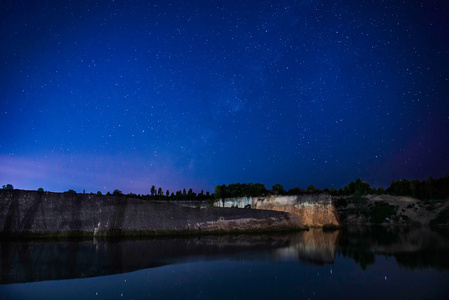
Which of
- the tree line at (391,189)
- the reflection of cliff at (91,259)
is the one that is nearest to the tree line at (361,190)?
the tree line at (391,189)

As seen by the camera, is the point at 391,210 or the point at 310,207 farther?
the point at 391,210

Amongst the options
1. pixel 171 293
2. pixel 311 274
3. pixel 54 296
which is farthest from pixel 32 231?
pixel 311 274

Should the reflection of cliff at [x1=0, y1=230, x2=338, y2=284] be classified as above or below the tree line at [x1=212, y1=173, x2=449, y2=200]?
below

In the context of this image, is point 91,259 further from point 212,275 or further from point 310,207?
point 310,207

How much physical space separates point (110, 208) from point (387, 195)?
85.3 metres

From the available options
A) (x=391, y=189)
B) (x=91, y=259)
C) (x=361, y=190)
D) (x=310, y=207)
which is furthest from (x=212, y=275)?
(x=391, y=189)

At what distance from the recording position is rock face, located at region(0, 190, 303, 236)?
22688 millimetres

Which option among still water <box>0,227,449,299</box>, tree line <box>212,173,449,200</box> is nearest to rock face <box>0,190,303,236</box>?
still water <box>0,227,449,299</box>

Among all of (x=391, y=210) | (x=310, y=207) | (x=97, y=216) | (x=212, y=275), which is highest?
(x=97, y=216)

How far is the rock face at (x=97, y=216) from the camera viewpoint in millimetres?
22688

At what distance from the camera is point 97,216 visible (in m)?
25.1

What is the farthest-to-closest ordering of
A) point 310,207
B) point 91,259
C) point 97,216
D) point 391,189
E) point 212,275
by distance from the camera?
point 391,189, point 310,207, point 97,216, point 91,259, point 212,275

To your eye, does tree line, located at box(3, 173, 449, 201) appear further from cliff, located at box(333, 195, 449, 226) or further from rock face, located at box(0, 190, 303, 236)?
rock face, located at box(0, 190, 303, 236)

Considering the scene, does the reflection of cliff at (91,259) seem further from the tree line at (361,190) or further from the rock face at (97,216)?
the tree line at (361,190)
